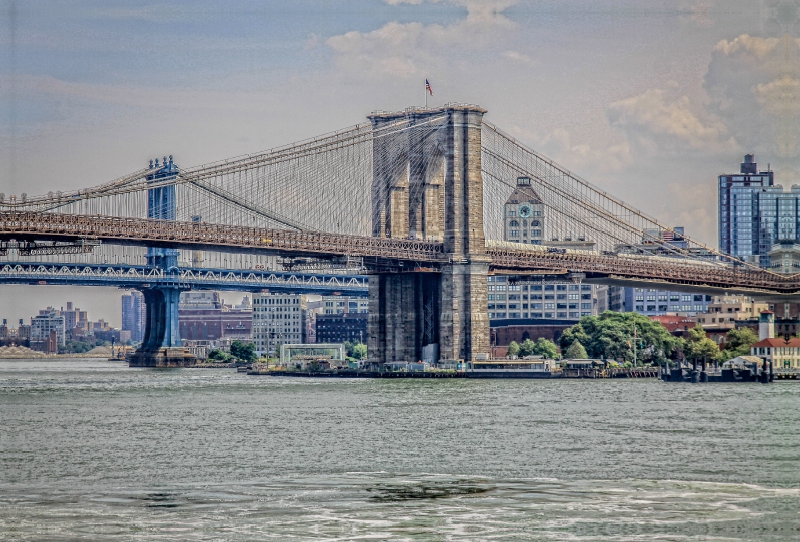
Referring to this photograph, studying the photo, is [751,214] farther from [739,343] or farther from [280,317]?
[739,343]

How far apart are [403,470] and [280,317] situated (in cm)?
Result: 13950

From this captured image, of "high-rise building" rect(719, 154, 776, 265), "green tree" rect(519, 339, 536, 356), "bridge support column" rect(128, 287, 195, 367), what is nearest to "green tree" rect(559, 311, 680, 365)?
"green tree" rect(519, 339, 536, 356)

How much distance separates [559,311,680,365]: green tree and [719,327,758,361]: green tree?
140 inches

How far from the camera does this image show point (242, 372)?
95.8 metres

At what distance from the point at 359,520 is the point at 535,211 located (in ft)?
365

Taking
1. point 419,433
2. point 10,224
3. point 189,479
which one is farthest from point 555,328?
point 189,479

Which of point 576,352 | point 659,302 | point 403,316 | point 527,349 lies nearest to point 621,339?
point 576,352

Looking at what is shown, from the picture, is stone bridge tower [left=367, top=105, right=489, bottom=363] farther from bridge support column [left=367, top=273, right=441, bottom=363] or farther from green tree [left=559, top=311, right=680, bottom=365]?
green tree [left=559, top=311, right=680, bottom=365]

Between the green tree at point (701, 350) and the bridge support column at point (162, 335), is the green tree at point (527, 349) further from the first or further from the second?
the bridge support column at point (162, 335)

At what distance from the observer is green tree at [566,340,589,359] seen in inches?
3339

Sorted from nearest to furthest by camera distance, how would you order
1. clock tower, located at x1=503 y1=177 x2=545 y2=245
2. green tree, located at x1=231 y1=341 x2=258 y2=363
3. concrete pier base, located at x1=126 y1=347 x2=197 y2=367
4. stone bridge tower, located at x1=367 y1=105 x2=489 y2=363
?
stone bridge tower, located at x1=367 y1=105 x2=489 y2=363
concrete pier base, located at x1=126 y1=347 x2=197 y2=367
green tree, located at x1=231 y1=341 x2=258 y2=363
clock tower, located at x1=503 y1=177 x2=545 y2=245

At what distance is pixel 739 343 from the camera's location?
3194 inches

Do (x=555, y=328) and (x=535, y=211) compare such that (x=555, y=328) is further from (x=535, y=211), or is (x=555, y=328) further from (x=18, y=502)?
(x=18, y=502)

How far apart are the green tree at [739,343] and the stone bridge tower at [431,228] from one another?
42.3 ft
